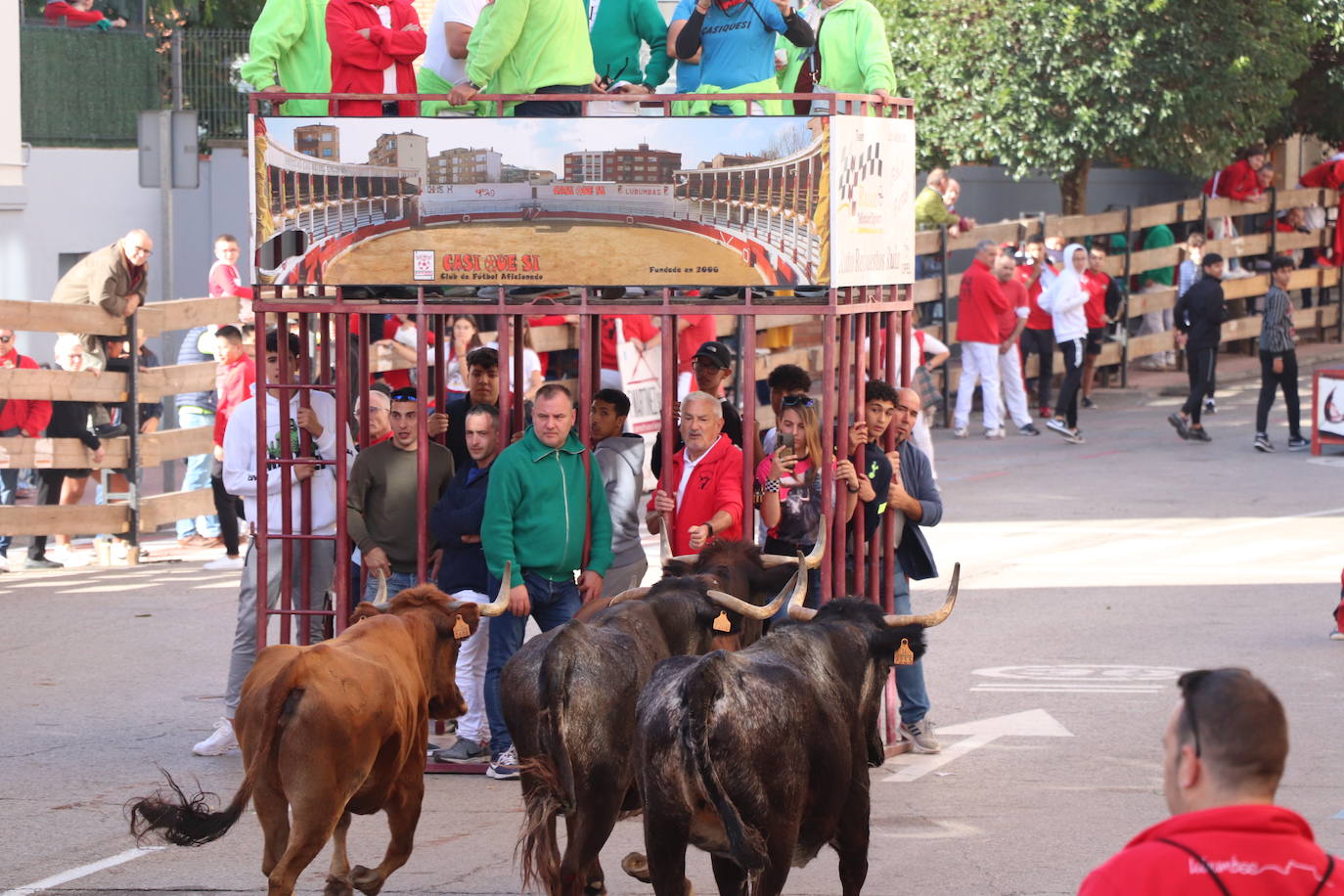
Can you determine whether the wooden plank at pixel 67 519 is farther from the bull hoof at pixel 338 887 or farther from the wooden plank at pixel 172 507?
the bull hoof at pixel 338 887

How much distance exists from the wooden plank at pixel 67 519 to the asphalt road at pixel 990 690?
447 mm

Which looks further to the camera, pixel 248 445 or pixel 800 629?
A: pixel 248 445

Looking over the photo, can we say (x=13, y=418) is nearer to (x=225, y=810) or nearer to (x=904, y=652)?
(x=225, y=810)

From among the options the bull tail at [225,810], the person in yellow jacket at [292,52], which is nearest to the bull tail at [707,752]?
the bull tail at [225,810]

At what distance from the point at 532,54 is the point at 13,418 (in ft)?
24.9

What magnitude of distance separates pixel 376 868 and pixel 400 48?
459cm

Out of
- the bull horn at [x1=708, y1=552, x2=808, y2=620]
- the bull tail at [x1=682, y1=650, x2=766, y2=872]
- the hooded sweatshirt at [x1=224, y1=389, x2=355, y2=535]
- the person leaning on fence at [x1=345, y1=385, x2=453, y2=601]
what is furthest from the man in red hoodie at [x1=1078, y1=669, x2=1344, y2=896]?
the hooded sweatshirt at [x1=224, y1=389, x2=355, y2=535]

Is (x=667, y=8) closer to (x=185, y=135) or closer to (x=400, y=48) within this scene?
(x=185, y=135)

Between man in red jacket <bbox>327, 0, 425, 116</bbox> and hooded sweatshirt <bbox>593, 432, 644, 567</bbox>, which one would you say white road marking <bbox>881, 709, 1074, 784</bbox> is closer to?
hooded sweatshirt <bbox>593, 432, 644, 567</bbox>

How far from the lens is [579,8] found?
9945mm

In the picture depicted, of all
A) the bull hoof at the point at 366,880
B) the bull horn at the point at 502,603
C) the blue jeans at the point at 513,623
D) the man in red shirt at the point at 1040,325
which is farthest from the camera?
the man in red shirt at the point at 1040,325

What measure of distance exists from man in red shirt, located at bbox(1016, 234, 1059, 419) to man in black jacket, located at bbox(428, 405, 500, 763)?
1381 centimetres

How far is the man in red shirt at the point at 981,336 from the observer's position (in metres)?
21.6

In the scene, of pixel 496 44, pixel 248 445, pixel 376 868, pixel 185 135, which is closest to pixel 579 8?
pixel 496 44
